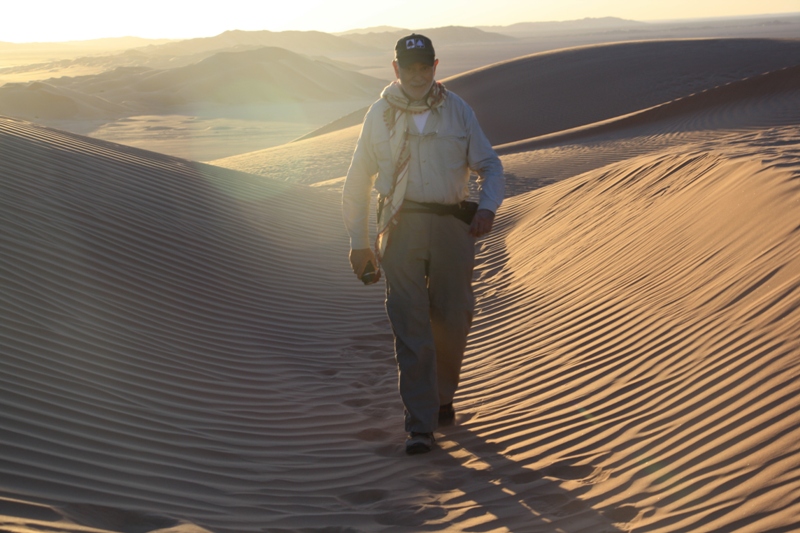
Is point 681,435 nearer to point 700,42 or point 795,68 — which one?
point 795,68

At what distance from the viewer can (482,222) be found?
13.0 feet

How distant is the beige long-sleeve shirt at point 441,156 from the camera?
400cm

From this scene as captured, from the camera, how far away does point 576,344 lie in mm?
5367

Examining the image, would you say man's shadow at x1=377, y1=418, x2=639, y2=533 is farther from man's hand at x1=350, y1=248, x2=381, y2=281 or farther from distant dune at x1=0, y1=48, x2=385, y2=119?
distant dune at x1=0, y1=48, x2=385, y2=119

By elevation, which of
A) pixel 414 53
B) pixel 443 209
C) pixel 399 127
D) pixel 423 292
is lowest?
pixel 423 292

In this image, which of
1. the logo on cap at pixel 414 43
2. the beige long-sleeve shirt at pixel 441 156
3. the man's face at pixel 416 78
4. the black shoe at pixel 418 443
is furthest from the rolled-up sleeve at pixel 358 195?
the black shoe at pixel 418 443

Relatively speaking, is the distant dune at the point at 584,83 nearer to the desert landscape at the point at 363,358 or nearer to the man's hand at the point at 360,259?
the desert landscape at the point at 363,358

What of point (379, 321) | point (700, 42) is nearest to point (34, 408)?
point (379, 321)

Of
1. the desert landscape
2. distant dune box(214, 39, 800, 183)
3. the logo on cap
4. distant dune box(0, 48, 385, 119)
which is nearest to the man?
the logo on cap

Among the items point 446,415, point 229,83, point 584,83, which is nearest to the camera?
point 446,415

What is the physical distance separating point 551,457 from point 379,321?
11.0 feet

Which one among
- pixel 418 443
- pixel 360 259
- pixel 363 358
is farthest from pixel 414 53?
pixel 363 358

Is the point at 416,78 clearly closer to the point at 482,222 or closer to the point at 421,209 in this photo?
the point at 421,209

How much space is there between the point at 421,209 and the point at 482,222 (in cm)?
30
